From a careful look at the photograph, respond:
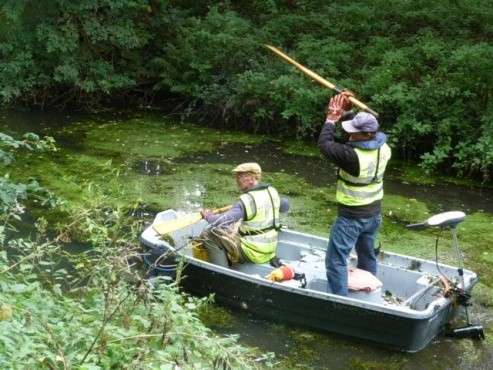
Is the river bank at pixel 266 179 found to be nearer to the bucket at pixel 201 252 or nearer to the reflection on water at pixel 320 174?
the reflection on water at pixel 320 174

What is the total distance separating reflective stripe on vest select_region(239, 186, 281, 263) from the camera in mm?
5922

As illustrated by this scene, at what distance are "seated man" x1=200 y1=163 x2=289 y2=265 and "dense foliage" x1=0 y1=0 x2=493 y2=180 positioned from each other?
15.6 ft

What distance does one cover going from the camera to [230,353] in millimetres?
3180

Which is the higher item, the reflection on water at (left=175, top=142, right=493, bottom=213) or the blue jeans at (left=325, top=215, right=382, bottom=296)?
the blue jeans at (left=325, top=215, right=382, bottom=296)

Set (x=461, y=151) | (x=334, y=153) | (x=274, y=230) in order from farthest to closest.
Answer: (x=461, y=151), (x=274, y=230), (x=334, y=153)

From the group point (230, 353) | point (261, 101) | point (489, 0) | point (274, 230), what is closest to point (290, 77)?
point (261, 101)

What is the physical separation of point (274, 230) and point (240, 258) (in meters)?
0.37

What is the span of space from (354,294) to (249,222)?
0.98m

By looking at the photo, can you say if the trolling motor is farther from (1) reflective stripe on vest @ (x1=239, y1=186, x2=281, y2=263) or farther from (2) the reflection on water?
(2) the reflection on water

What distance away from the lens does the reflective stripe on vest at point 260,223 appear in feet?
19.4

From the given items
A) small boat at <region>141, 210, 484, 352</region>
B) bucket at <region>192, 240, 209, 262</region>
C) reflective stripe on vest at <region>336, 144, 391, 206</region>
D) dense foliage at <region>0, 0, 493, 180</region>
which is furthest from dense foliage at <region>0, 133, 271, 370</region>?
dense foliage at <region>0, 0, 493, 180</region>

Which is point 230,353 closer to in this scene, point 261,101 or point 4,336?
point 4,336

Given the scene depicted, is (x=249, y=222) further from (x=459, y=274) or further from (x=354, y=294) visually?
(x=459, y=274)

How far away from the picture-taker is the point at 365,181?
563 centimetres
